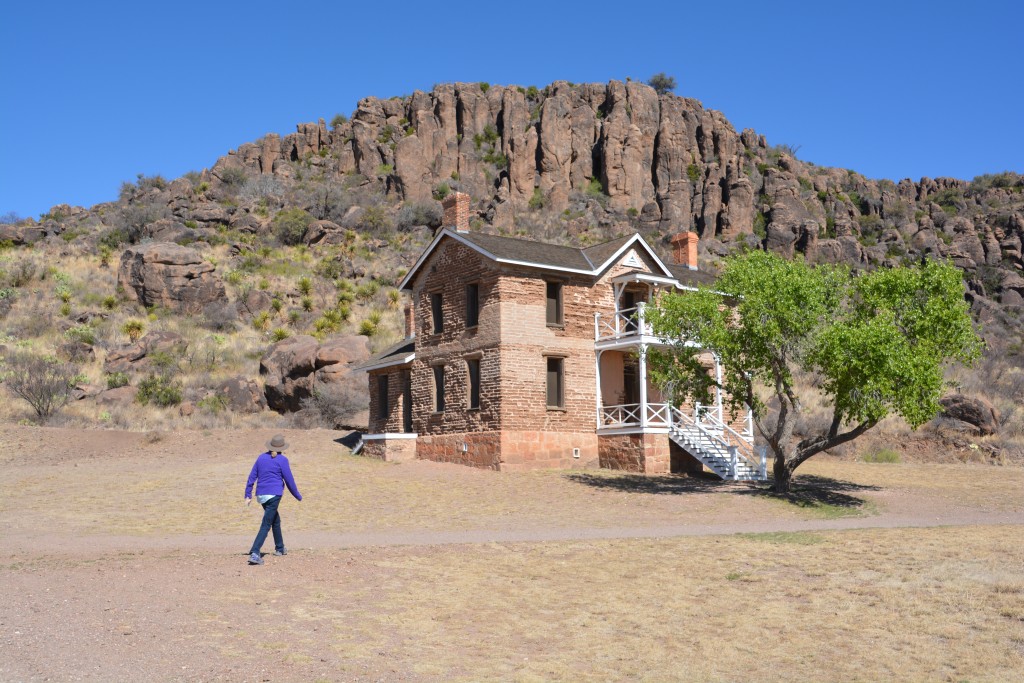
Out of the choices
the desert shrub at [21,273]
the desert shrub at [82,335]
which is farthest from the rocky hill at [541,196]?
the desert shrub at [82,335]

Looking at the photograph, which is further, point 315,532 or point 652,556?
point 315,532

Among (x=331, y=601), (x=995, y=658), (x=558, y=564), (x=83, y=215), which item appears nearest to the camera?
(x=995, y=658)

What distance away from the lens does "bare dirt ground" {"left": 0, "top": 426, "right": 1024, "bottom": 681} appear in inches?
378

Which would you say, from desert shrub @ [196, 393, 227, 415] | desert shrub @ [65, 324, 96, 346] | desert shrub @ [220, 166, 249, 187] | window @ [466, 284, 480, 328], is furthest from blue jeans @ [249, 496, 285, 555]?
desert shrub @ [220, 166, 249, 187]

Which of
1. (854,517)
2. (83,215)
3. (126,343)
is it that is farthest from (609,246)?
(83,215)

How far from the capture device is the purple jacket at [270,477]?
45.3 feet

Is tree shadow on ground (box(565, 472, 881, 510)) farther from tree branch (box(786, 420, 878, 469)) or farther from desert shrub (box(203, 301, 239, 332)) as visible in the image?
desert shrub (box(203, 301, 239, 332))

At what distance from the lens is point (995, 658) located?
9758mm

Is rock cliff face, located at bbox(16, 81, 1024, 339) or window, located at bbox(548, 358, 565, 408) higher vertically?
rock cliff face, located at bbox(16, 81, 1024, 339)

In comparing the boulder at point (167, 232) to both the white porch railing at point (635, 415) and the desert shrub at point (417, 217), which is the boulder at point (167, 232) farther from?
the white porch railing at point (635, 415)

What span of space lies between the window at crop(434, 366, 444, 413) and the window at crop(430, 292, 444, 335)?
1.26 metres

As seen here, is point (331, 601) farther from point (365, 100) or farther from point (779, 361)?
point (365, 100)

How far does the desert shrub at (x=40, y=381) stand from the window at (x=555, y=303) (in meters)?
20.0

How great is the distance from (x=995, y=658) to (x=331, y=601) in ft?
24.9
